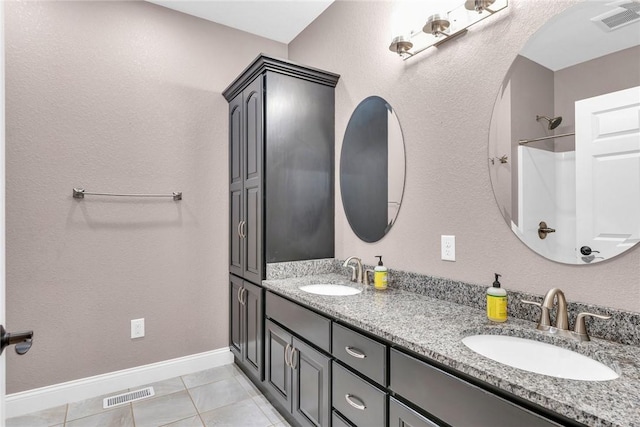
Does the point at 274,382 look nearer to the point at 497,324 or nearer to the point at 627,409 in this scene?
the point at 497,324

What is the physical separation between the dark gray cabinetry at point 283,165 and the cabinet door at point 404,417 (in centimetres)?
121

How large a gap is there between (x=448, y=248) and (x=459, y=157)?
0.43 m

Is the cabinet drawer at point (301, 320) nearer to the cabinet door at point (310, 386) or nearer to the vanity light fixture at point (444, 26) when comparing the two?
the cabinet door at point (310, 386)

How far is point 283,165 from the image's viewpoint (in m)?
2.24

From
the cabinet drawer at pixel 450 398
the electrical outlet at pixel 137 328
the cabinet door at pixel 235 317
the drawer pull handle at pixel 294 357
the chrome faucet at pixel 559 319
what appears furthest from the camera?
the cabinet door at pixel 235 317

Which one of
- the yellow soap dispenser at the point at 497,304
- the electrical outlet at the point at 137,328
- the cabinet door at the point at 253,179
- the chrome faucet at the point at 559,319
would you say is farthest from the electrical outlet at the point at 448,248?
the electrical outlet at the point at 137,328

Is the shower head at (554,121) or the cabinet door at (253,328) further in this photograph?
the cabinet door at (253,328)

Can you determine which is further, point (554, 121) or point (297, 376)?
point (297, 376)

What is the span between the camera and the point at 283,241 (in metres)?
2.23

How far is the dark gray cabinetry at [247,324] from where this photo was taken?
2.21 metres

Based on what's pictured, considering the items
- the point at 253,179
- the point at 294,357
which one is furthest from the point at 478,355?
the point at 253,179

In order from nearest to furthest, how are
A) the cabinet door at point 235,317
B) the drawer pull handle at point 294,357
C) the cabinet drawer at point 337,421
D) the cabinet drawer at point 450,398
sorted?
the cabinet drawer at point 450,398, the cabinet drawer at point 337,421, the drawer pull handle at point 294,357, the cabinet door at point 235,317

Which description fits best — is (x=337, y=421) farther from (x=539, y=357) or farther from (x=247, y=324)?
(x=247, y=324)

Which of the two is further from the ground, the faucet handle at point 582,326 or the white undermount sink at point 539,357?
the faucet handle at point 582,326
